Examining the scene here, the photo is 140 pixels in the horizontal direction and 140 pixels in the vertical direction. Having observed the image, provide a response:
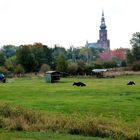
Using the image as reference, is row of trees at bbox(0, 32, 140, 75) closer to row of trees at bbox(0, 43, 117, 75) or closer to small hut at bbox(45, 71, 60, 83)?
row of trees at bbox(0, 43, 117, 75)

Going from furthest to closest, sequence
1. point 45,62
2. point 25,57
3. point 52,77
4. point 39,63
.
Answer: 1. point 45,62
2. point 39,63
3. point 25,57
4. point 52,77

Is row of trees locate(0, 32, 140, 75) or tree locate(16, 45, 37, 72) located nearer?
row of trees locate(0, 32, 140, 75)

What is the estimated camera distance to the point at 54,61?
164 m

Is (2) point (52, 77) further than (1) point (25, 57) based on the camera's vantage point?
No

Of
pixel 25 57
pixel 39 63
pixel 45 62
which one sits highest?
pixel 25 57

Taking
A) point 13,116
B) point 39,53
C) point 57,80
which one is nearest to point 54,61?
point 39,53

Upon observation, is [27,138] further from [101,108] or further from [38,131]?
[101,108]

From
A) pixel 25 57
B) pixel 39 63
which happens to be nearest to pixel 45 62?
pixel 39 63

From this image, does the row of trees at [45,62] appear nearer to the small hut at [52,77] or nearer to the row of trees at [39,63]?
the row of trees at [39,63]

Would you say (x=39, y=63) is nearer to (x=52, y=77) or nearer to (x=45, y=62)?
(x=45, y=62)

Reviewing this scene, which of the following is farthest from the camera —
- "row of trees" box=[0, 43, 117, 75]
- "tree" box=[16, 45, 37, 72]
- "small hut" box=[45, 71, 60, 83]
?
"tree" box=[16, 45, 37, 72]

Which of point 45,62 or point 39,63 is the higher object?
point 45,62

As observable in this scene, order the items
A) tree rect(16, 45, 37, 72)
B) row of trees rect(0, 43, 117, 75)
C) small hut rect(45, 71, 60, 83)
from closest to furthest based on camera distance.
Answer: small hut rect(45, 71, 60, 83) → row of trees rect(0, 43, 117, 75) → tree rect(16, 45, 37, 72)

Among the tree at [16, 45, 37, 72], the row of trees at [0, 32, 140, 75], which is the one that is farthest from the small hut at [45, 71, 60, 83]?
the tree at [16, 45, 37, 72]
